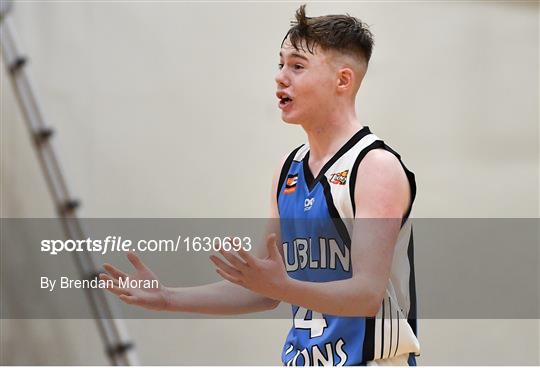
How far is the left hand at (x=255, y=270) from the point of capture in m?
1.27

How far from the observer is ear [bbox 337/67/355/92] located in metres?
1.58

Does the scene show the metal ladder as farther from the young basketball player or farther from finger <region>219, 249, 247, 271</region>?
finger <region>219, 249, 247, 271</region>

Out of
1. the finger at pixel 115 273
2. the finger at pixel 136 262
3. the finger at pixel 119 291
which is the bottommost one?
the finger at pixel 119 291

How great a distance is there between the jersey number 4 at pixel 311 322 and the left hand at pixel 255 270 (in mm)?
242

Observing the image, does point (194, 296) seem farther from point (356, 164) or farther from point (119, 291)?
point (356, 164)

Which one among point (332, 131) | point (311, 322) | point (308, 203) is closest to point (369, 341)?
point (311, 322)

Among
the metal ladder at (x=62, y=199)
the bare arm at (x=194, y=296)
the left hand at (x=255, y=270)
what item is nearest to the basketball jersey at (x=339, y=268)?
the bare arm at (x=194, y=296)

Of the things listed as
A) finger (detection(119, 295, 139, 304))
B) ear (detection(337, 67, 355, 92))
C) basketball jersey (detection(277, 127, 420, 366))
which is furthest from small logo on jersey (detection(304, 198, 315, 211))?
finger (detection(119, 295, 139, 304))

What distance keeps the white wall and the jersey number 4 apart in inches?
52.4

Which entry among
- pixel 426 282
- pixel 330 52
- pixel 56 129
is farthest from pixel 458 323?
pixel 330 52

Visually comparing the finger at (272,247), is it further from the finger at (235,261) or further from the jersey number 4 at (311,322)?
the jersey number 4 at (311,322)

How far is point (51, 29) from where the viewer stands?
278cm

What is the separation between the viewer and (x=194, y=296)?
1.59m

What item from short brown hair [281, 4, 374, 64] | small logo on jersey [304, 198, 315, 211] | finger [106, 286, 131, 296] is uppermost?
short brown hair [281, 4, 374, 64]
